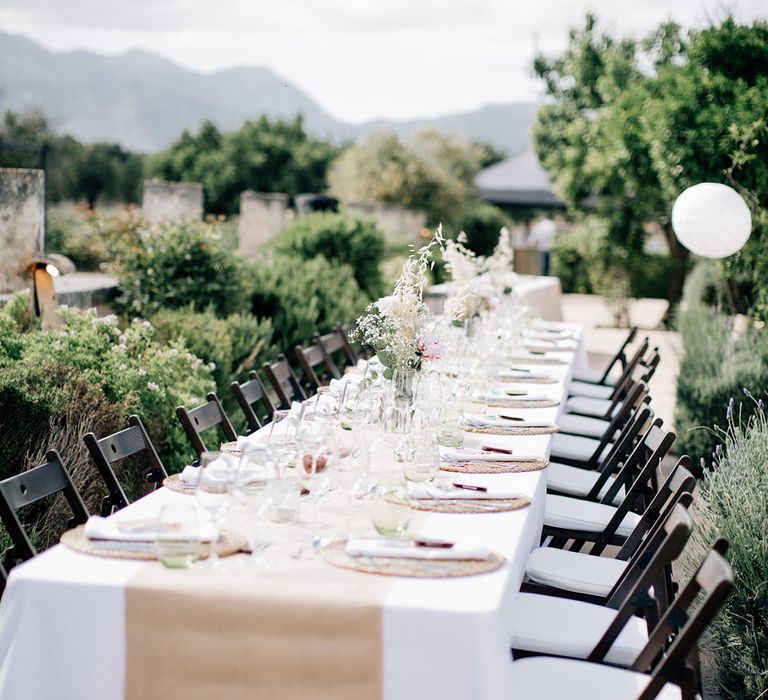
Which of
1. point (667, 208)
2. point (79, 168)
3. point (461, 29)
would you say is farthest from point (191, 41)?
point (667, 208)

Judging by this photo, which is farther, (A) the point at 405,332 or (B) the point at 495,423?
(B) the point at 495,423

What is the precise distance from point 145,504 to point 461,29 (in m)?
26.2

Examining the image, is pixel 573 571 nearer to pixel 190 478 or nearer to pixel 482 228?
pixel 190 478

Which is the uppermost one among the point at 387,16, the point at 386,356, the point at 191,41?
the point at 191,41

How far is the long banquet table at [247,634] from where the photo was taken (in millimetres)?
2340

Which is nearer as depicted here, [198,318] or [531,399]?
[531,399]

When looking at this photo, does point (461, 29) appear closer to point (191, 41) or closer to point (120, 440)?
point (120, 440)

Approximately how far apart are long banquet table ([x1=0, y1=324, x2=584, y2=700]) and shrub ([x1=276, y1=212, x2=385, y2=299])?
8.05 meters

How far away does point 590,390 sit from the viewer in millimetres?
7930

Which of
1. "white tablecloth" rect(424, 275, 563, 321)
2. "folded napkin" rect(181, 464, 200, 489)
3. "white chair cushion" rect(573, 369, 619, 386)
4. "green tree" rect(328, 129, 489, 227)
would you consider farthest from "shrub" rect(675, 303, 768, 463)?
"green tree" rect(328, 129, 489, 227)

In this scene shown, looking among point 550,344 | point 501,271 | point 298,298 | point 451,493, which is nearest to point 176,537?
point 451,493

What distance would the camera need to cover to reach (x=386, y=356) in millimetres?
4293

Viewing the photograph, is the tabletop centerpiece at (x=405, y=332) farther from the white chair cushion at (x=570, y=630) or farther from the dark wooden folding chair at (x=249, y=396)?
the white chair cushion at (x=570, y=630)

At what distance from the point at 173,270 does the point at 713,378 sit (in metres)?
4.29
